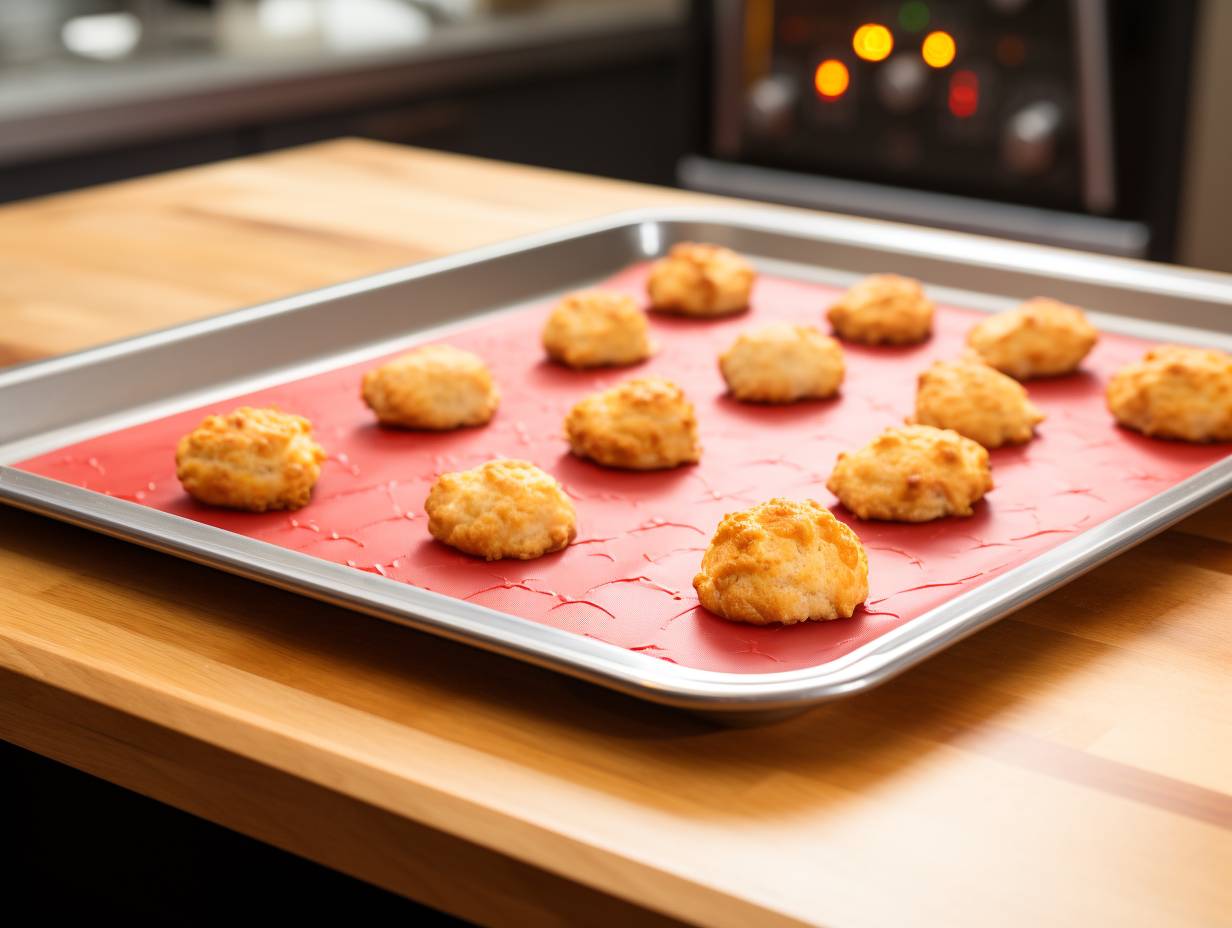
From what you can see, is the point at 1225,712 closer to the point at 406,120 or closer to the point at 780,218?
the point at 780,218

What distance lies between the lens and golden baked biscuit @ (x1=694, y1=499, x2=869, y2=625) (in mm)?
942

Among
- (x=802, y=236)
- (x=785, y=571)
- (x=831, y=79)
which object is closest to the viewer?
(x=785, y=571)

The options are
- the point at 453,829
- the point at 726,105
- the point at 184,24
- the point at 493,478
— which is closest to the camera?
the point at 453,829

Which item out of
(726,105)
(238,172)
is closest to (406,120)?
(726,105)

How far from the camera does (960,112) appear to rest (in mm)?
3061

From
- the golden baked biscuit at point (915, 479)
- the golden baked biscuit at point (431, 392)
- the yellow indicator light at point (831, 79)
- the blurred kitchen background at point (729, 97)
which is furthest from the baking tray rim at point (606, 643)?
the yellow indicator light at point (831, 79)

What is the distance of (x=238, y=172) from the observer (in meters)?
2.38

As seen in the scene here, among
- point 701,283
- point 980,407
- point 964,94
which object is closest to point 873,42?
point 964,94

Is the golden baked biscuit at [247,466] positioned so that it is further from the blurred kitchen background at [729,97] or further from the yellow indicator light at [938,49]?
the yellow indicator light at [938,49]

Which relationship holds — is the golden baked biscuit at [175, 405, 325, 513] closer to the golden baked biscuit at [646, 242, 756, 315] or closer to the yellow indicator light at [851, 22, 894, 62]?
the golden baked biscuit at [646, 242, 756, 315]

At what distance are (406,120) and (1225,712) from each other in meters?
2.79

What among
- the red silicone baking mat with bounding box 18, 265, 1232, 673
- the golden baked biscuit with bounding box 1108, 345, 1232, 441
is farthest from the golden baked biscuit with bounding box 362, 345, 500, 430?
the golden baked biscuit with bounding box 1108, 345, 1232, 441

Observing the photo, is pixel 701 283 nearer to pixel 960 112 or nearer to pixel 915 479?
pixel 915 479

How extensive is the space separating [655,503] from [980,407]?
0.97 feet
